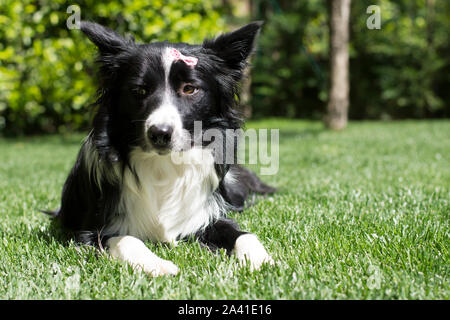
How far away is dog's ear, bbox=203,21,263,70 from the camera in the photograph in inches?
118

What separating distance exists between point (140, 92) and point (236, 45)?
78 cm

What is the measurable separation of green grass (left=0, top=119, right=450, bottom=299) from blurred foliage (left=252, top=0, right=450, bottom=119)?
40.5 feet

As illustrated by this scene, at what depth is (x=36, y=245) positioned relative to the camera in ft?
9.27

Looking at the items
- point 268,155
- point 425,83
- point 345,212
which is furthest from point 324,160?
point 425,83

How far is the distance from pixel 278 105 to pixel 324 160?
11.4 meters

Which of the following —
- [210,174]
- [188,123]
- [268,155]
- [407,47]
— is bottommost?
[268,155]

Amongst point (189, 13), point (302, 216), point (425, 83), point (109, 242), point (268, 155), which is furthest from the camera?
point (425, 83)

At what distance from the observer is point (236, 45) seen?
10.1 feet

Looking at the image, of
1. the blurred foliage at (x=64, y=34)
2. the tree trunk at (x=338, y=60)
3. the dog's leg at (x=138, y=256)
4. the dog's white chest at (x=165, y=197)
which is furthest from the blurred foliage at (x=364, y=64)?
the dog's leg at (x=138, y=256)

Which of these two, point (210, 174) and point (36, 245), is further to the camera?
point (210, 174)

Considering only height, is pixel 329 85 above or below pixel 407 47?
below

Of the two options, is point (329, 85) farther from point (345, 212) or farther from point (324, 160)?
point (345, 212)

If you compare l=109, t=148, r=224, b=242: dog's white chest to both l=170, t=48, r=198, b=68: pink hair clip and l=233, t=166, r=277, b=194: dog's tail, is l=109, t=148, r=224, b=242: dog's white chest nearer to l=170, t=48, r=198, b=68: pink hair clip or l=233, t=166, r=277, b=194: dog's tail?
l=170, t=48, r=198, b=68: pink hair clip

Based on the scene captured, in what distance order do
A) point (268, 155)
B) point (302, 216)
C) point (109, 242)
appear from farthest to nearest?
point (268, 155), point (302, 216), point (109, 242)
